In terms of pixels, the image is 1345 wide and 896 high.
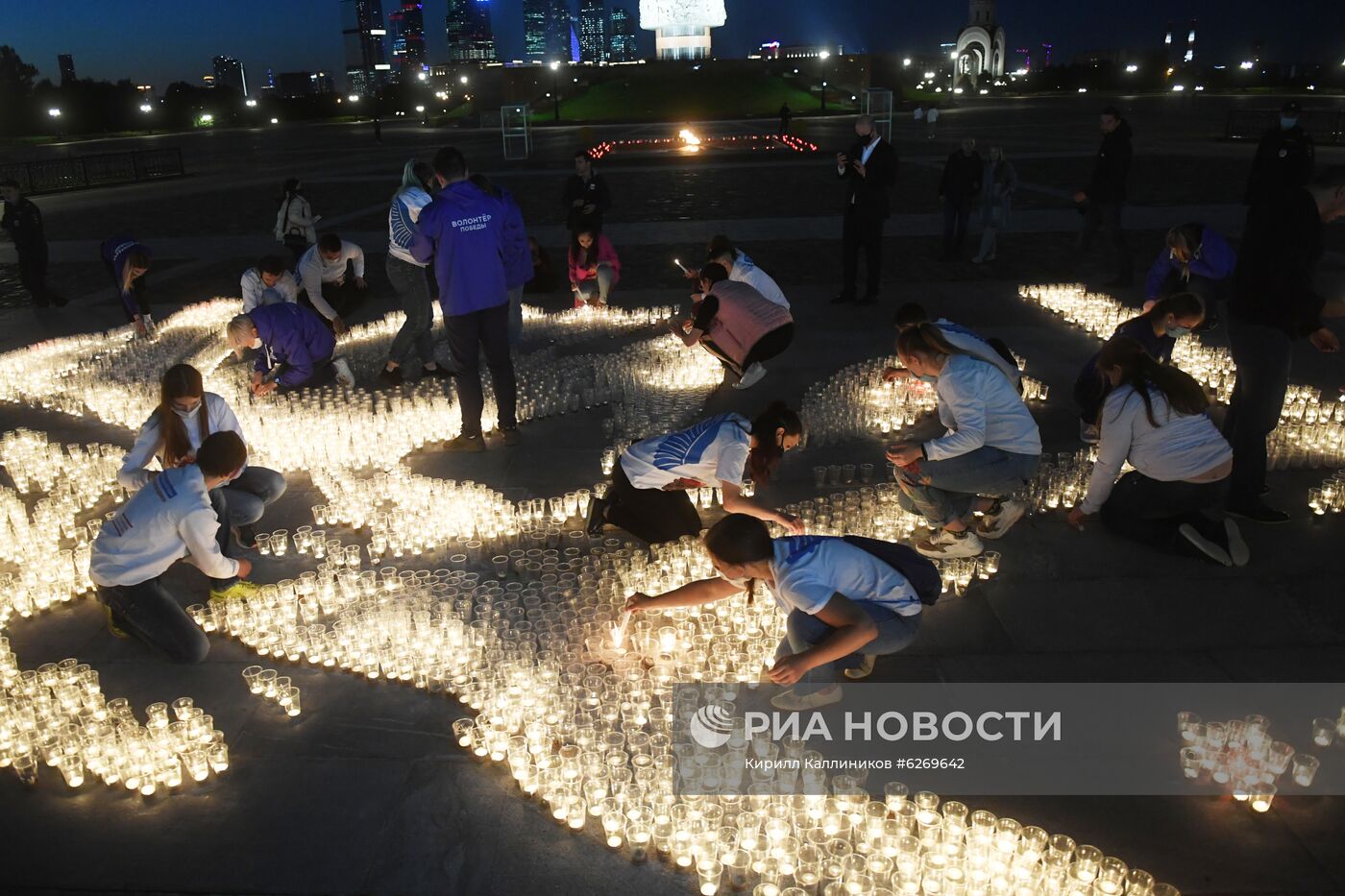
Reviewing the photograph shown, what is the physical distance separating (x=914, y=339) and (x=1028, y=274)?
9014 mm

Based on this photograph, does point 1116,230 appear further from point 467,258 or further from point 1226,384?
point 467,258

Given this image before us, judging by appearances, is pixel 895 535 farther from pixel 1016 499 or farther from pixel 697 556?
pixel 697 556

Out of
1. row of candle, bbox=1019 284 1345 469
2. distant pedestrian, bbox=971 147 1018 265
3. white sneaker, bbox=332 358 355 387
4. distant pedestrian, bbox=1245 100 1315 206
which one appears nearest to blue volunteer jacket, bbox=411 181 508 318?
white sneaker, bbox=332 358 355 387

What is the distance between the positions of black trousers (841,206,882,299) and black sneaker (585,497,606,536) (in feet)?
21.1

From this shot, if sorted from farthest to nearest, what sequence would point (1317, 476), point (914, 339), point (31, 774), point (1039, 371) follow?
point (1039, 371)
point (1317, 476)
point (914, 339)
point (31, 774)

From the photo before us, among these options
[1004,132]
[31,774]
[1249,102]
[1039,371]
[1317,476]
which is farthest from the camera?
[1249,102]

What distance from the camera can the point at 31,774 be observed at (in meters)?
4.16

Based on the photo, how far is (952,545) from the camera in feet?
19.0

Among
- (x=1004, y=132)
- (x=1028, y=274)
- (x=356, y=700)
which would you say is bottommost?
(x=356, y=700)

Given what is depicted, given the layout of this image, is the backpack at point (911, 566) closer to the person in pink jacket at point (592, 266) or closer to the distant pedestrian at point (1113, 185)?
the person in pink jacket at point (592, 266)

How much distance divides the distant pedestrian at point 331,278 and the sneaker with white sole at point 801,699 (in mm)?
7007

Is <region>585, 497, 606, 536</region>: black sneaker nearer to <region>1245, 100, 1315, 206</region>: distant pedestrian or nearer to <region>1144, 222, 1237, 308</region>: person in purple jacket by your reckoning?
<region>1144, 222, 1237, 308</region>: person in purple jacket

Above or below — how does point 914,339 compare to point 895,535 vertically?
above

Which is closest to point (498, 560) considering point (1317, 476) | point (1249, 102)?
point (1317, 476)
